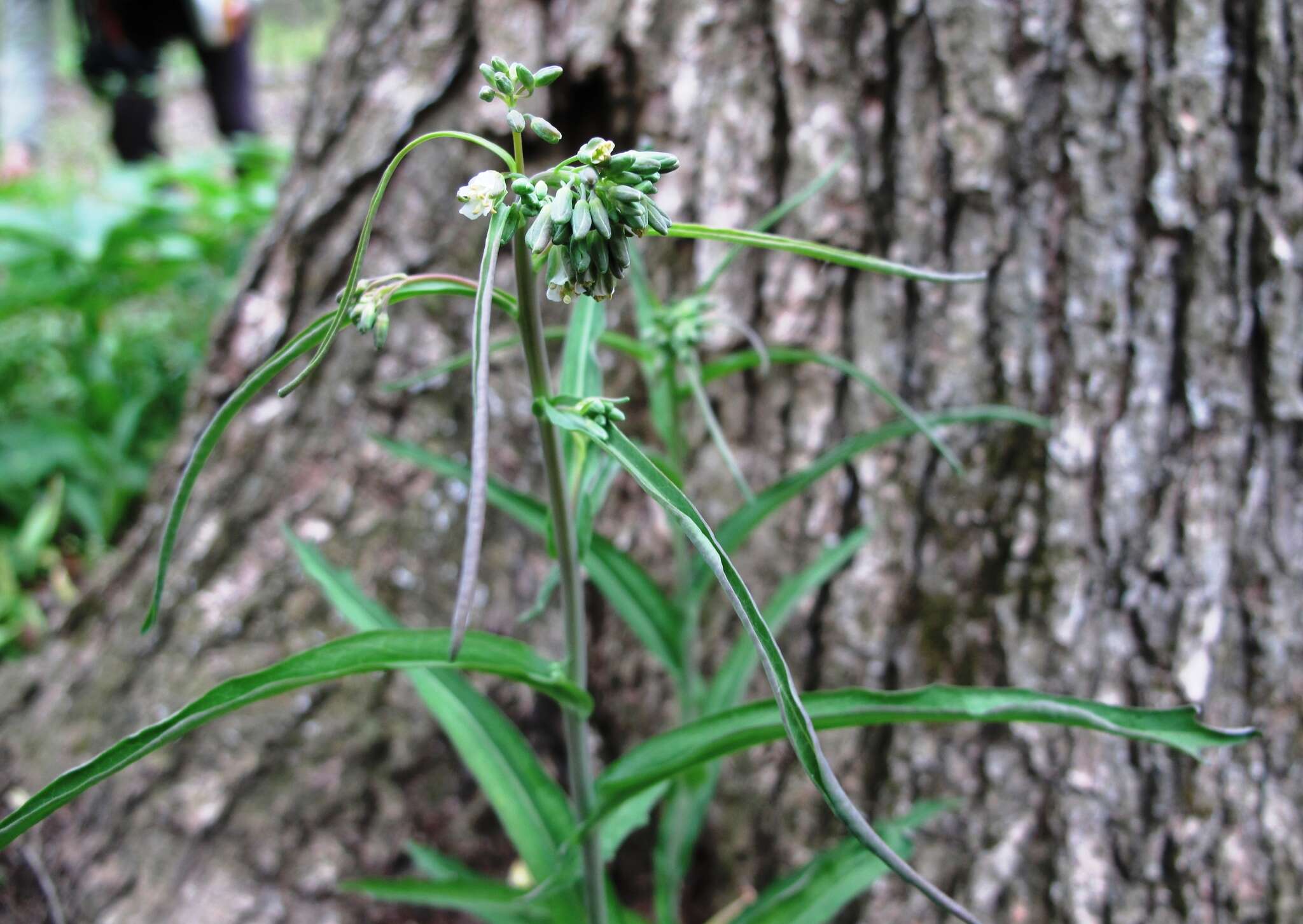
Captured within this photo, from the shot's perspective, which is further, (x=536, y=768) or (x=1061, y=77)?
(x=1061, y=77)

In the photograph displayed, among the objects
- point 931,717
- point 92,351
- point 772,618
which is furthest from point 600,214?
point 92,351

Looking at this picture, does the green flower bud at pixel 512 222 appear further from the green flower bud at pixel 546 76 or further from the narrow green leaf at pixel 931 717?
the narrow green leaf at pixel 931 717

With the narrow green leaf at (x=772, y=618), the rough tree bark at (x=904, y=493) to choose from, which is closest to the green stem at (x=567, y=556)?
the narrow green leaf at (x=772, y=618)

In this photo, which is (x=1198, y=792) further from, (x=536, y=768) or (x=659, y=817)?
(x=536, y=768)

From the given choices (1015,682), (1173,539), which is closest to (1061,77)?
(1173,539)

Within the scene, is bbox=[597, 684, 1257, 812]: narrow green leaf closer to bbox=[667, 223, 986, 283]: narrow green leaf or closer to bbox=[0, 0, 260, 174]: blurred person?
bbox=[667, 223, 986, 283]: narrow green leaf

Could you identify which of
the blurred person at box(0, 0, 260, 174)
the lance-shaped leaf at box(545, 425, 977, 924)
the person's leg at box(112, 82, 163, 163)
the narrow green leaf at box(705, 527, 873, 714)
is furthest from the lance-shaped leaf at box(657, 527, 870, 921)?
the person's leg at box(112, 82, 163, 163)
